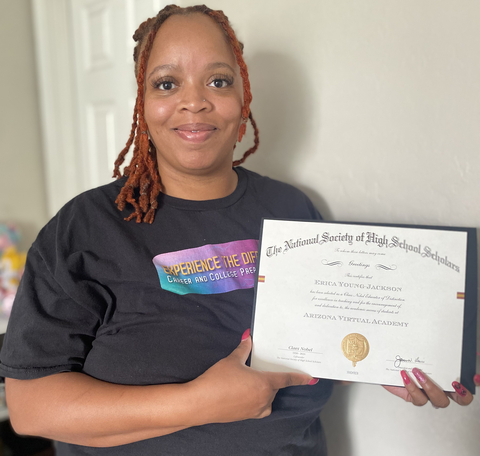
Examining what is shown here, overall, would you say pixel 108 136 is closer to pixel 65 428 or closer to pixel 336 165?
pixel 336 165

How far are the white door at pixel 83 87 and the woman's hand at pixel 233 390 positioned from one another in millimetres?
1193

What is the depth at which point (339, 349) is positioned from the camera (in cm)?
71

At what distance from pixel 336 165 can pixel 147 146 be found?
18.8 inches

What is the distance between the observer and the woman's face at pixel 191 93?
2.57 feet

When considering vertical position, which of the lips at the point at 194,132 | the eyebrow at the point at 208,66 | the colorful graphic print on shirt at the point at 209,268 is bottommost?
the colorful graphic print on shirt at the point at 209,268

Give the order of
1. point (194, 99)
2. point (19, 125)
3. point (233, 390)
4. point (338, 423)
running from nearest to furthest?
point (233, 390)
point (194, 99)
point (338, 423)
point (19, 125)

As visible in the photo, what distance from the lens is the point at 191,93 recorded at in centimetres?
78

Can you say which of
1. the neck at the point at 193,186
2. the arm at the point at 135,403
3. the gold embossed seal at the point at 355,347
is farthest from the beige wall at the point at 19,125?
the gold embossed seal at the point at 355,347

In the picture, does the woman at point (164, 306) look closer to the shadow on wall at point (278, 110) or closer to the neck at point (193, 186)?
the neck at point (193, 186)

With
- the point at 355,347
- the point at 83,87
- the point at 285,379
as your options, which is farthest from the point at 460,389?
the point at 83,87

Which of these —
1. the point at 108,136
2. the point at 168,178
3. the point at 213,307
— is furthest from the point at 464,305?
the point at 108,136

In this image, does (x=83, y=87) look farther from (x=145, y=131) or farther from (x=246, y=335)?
(x=246, y=335)

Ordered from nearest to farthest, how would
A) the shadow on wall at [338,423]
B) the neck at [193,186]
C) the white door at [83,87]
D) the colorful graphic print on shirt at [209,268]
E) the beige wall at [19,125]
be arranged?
the colorful graphic print on shirt at [209,268] < the neck at [193,186] < the shadow on wall at [338,423] < the white door at [83,87] < the beige wall at [19,125]

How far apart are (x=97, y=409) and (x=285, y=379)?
32cm
